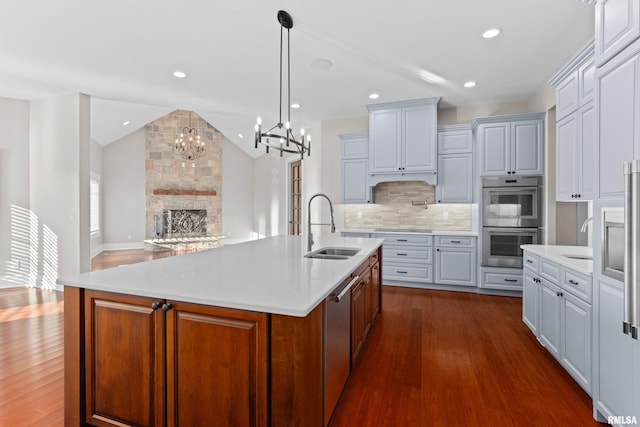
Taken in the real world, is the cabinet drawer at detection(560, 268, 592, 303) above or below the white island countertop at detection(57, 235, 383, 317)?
below

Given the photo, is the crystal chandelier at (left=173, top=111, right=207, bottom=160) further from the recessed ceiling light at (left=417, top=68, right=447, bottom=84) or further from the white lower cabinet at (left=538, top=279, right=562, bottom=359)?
the white lower cabinet at (left=538, top=279, right=562, bottom=359)

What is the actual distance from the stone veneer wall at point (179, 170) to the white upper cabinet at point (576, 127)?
857 centimetres

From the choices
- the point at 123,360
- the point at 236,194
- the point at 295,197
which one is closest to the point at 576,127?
the point at 123,360

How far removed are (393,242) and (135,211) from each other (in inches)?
299

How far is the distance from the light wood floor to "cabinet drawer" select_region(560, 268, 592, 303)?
664 mm

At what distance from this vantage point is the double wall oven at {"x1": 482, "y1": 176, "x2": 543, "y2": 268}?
410 centimetres

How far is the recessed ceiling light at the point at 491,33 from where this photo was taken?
2816 mm

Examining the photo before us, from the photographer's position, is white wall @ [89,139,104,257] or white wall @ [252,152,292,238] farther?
white wall @ [252,152,292,238]

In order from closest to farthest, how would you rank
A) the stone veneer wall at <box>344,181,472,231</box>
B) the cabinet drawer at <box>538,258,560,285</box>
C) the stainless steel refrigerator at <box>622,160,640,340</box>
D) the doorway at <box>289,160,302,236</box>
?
the stainless steel refrigerator at <box>622,160,640,340</box>, the cabinet drawer at <box>538,258,560,285</box>, the stone veneer wall at <box>344,181,472,231</box>, the doorway at <box>289,160,302,236</box>

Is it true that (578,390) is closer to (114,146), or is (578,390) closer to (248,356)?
(248,356)

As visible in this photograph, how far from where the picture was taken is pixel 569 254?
2562 mm

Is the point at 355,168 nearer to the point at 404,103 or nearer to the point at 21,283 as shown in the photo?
the point at 404,103

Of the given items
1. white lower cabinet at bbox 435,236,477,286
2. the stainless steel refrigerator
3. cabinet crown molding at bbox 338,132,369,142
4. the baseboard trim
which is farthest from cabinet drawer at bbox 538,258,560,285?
the baseboard trim

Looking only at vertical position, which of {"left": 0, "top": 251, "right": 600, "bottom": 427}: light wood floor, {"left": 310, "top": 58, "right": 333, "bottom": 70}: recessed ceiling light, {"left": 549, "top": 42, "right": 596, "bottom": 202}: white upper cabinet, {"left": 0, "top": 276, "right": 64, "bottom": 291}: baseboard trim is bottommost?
{"left": 0, "top": 251, "right": 600, "bottom": 427}: light wood floor
